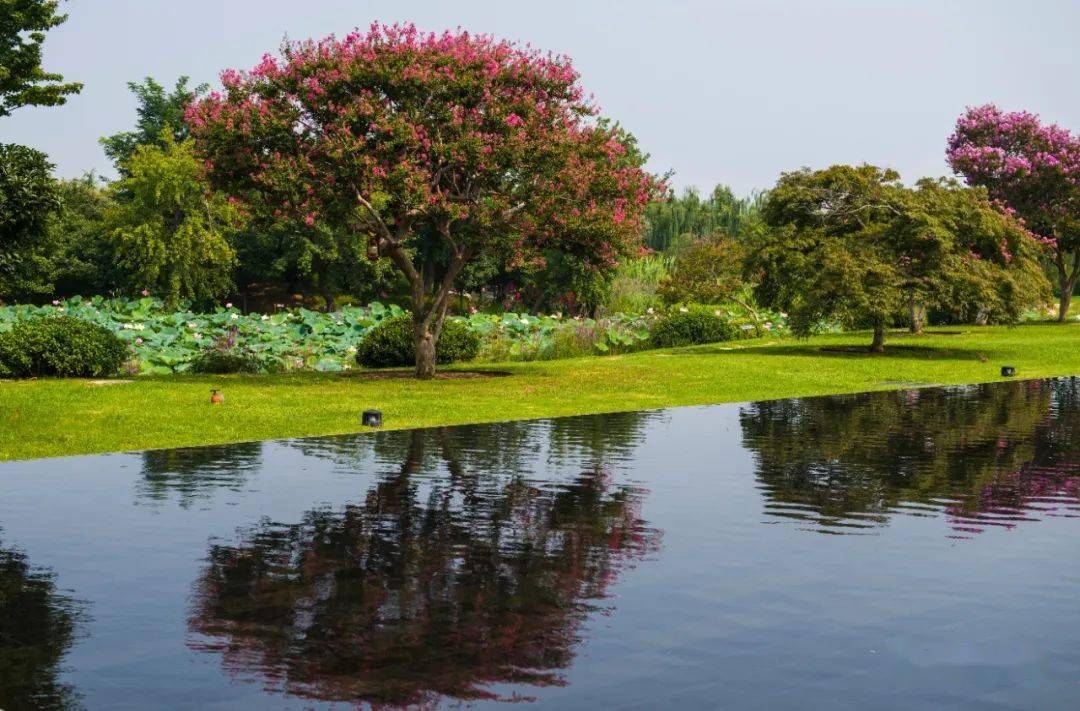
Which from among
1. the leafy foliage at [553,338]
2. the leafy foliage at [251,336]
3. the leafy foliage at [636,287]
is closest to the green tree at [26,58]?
the leafy foliage at [251,336]

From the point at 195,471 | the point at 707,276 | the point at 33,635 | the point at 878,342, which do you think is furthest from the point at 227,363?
the point at 33,635

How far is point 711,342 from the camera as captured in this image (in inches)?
1713

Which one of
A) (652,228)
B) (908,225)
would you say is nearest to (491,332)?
(908,225)

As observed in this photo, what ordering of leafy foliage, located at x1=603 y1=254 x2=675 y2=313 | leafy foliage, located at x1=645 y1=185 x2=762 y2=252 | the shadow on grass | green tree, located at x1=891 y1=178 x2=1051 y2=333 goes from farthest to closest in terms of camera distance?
leafy foliage, located at x1=645 y1=185 x2=762 y2=252, leafy foliage, located at x1=603 y1=254 x2=675 y2=313, the shadow on grass, green tree, located at x1=891 y1=178 x2=1051 y2=333

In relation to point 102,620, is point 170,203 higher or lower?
higher

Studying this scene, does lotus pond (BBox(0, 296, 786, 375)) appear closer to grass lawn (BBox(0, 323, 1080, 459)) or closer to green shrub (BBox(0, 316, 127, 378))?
grass lawn (BBox(0, 323, 1080, 459))

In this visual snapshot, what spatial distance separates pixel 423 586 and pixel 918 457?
8.87 m

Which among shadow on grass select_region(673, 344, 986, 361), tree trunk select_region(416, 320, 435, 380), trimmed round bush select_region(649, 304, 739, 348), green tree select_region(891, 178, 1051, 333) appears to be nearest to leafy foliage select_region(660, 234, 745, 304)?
trimmed round bush select_region(649, 304, 739, 348)

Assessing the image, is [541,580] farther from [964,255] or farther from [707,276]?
[707,276]

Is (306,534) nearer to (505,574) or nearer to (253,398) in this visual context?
(505,574)

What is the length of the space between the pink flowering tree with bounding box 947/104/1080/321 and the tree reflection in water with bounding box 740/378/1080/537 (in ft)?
89.1

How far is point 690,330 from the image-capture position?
4325 centimetres

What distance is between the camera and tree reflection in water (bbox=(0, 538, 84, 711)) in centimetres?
649

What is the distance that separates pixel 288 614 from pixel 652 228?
241 ft
